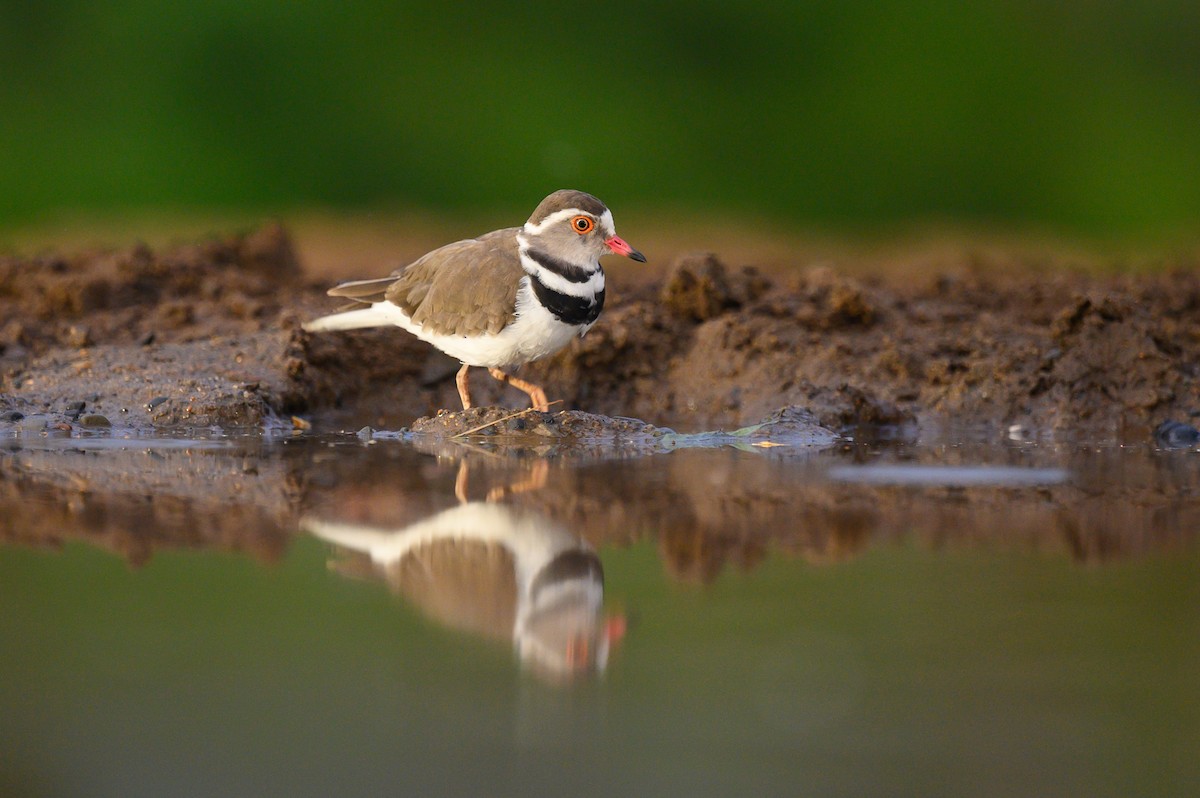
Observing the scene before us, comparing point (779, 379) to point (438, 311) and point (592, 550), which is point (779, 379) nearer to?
point (438, 311)

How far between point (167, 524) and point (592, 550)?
3.75ft

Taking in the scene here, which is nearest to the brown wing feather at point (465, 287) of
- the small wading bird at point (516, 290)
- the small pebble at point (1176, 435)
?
the small wading bird at point (516, 290)

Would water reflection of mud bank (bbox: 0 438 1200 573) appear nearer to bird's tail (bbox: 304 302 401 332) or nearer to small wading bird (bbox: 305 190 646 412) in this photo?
small wading bird (bbox: 305 190 646 412)

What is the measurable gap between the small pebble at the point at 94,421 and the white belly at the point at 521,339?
1397 millimetres

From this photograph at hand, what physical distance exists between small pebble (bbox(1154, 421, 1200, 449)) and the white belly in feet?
7.67

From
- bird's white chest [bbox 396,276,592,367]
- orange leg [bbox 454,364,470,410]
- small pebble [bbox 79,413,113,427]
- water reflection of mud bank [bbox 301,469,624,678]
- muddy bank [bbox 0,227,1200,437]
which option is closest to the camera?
water reflection of mud bank [bbox 301,469,624,678]

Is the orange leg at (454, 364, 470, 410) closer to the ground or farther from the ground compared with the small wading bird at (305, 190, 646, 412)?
closer to the ground

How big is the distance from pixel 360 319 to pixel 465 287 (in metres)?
0.70

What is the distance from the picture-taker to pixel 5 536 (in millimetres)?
3396

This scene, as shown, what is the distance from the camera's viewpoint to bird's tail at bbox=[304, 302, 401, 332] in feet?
18.8

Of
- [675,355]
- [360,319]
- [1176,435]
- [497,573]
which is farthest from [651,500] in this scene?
[1176,435]

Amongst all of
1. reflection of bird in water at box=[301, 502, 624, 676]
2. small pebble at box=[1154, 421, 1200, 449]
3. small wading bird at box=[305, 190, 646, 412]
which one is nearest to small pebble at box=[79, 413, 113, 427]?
small wading bird at box=[305, 190, 646, 412]

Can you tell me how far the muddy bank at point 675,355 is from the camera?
18.8 ft

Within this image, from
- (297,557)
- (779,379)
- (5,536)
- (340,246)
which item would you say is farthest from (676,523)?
(340,246)
